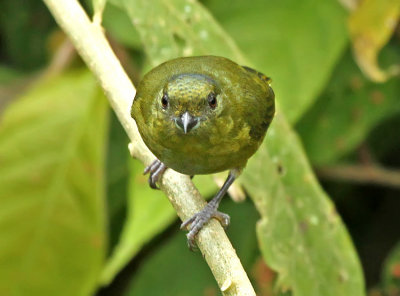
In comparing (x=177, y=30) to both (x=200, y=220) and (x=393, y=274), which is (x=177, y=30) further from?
(x=393, y=274)

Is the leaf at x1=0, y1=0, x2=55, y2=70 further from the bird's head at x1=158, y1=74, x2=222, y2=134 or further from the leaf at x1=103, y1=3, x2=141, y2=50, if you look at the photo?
the bird's head at x1=158, y1=74, x2=222, y2=134

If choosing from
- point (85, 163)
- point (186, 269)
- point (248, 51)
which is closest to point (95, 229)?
point (85, 163)

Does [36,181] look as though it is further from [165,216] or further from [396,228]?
[396,228]

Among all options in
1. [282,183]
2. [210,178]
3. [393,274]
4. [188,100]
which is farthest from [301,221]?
[393,274]

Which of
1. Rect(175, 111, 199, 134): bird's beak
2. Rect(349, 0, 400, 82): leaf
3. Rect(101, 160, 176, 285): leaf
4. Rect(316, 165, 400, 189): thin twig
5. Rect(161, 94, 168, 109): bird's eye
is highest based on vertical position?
Rect(161, 94, 168, 109): bird's eye

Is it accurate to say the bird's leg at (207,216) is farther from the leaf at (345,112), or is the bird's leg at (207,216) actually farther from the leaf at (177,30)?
the leaf at (345,112)

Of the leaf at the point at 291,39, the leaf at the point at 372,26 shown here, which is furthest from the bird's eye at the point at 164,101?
the leaf at the point at 372,26

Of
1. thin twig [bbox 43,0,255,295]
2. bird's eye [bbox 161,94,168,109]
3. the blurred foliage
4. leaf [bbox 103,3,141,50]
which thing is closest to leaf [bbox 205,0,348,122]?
the blurred foliage
